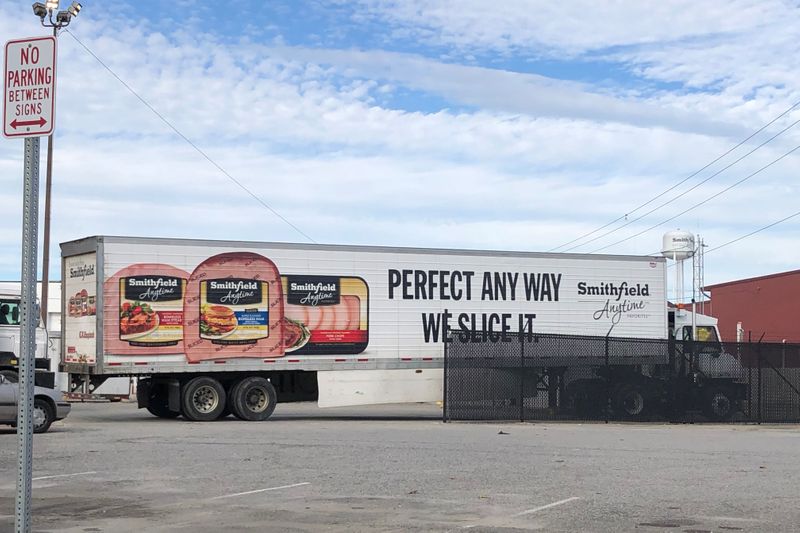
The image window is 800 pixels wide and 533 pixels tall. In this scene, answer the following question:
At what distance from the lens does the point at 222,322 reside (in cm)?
2419

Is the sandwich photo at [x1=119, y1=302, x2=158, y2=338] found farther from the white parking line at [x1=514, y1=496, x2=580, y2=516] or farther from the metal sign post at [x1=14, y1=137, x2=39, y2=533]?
the metal sign post at [x1=14, y1=137, x2=39, y2=533]

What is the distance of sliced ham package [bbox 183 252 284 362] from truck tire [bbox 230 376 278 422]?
69 centimetres

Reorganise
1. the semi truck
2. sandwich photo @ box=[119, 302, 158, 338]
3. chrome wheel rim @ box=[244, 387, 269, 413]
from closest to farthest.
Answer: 1. sandwich photo @ box=[119, 302, 158, 338]
2. the semi truck
3. chrome wheel rim @ box=[244, 387, 269, 413]

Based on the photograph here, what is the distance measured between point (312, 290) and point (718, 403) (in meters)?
10.4

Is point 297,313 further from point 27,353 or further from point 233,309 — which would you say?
point 27,353

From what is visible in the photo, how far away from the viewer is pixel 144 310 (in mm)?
23312

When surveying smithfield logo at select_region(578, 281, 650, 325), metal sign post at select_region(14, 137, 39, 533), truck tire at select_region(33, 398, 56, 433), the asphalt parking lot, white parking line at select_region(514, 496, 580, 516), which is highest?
smithfield logo at select_region(578, 281, 650, 325)

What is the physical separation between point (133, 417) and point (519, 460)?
13.4 m

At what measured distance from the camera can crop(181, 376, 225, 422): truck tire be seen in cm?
2400

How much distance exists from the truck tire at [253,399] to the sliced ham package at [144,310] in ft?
5.66

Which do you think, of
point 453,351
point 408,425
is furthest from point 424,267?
point 408,425

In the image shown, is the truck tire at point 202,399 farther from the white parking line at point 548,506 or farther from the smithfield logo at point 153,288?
the white parking line at point 548,506

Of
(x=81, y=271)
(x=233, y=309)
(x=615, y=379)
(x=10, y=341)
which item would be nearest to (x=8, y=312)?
(x=10, y=341)

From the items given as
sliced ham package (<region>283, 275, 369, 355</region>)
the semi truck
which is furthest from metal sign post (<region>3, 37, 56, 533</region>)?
sliced ham package (<region>283, 275, 369, 355</region>)
